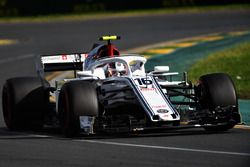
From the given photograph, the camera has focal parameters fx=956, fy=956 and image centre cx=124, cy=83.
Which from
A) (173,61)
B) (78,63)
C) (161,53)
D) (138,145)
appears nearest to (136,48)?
(161,53)

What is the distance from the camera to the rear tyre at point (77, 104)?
40.3 ft

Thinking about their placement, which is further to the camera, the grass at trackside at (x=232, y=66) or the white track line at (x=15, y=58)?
the white track line at (x=15, y=58)

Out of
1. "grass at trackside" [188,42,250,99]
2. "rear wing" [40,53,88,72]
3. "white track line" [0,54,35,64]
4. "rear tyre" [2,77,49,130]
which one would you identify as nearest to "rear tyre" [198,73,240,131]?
"rear tyre" [2,77,49,130]

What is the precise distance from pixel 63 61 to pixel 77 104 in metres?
3.66

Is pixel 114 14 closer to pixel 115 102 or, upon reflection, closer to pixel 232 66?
pixel 232 66

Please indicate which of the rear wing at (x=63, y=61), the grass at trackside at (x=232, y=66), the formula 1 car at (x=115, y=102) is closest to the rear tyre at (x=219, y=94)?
the formula 1 car at (x=115, y=102)

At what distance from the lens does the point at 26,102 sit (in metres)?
13.6

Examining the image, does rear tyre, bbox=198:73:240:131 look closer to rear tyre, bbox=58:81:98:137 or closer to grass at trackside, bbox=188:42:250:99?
rear tyre, bbox=58:81:98:137

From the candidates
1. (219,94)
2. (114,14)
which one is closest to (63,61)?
(219,94)

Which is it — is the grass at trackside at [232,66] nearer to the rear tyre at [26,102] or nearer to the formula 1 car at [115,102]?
the formula 1 car at [115,102]

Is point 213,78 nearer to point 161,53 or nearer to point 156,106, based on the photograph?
point 156,106

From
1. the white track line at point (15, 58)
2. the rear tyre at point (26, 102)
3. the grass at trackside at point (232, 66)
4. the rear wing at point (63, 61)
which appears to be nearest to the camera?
the rear tyre at point (26, 102)

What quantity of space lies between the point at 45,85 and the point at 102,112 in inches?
47.7

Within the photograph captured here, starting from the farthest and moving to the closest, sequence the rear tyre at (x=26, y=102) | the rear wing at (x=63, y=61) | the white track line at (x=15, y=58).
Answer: the white track line at (x=15, y=58), the rear wing at (x=63, y=61), the rear tyre at (x=26, y=102)
